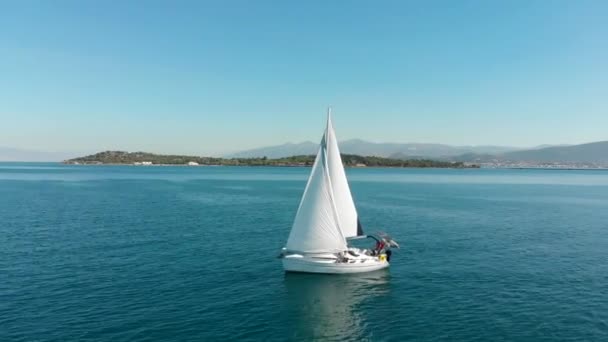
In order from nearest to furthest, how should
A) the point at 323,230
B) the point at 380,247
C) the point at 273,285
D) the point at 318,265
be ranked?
the point at 273,285, the point at 318,265, the point at 323,230, the point at 380,247

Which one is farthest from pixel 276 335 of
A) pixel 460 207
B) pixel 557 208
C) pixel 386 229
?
pixel 557 208

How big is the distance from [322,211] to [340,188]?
3620 millimetres

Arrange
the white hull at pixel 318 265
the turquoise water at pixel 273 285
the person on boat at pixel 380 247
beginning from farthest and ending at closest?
the person on boat at pixel 380 247, the white hull at pixel 318 265, the turquoise water at pixel 273 285

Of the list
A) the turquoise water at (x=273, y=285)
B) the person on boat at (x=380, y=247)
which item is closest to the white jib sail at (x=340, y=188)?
the person on boat at (x=380, y=247)

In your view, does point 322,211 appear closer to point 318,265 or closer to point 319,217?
point 319,217

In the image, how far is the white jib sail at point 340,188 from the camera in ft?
133

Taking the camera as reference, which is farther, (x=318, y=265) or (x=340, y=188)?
(x=340, y=188)

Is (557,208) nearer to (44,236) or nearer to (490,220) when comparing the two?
(490,220)

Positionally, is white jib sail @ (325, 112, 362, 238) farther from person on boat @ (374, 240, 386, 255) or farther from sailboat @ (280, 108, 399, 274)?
person on boat @ (374, 240, 386, 255)

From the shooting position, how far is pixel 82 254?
1832 inches

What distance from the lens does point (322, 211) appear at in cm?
4053

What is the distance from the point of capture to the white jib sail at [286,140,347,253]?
133ft

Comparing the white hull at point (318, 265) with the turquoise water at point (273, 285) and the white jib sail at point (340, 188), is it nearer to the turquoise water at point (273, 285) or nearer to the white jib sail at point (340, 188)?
the turquoise water at point (273, 285)

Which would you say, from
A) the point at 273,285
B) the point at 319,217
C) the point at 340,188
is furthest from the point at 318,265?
the point at 340,188
